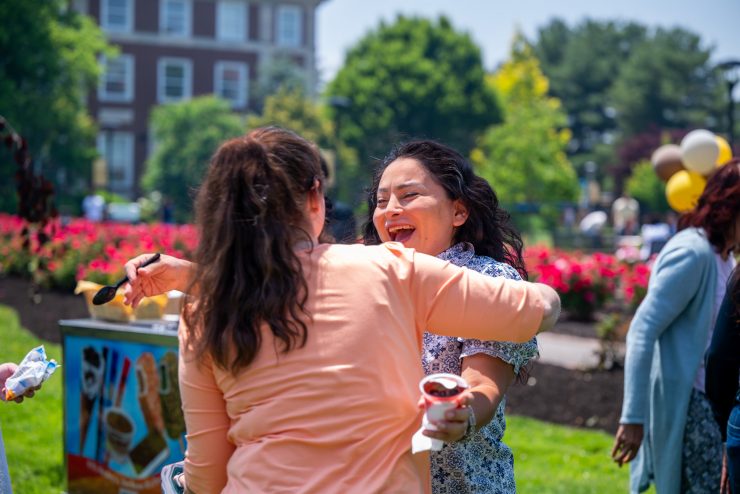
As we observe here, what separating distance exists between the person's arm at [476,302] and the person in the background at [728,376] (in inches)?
49.9

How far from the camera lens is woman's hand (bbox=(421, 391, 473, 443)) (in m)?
1.95

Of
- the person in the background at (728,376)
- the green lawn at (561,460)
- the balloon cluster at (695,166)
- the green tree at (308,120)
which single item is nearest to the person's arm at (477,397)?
the person in the background at (728,376)

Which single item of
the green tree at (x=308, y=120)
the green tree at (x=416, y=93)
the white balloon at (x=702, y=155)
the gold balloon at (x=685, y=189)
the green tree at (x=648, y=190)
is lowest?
the gold balloon at (x=685, y=189)

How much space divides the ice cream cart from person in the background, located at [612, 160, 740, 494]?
203 cm

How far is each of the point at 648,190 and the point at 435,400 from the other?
2059 inches

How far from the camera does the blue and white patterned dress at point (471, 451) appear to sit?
247cm

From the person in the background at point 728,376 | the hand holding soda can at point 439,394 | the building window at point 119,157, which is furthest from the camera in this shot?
the building window at point 119,157

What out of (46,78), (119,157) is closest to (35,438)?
(46,78)

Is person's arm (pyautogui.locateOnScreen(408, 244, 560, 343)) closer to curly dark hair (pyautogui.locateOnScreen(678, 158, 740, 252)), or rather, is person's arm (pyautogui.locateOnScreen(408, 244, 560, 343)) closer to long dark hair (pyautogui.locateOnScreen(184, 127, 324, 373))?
long dark hair (pyautogui.locateOnScreen(184, 127, 324, 373))

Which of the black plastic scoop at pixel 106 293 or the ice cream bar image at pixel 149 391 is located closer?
the black plastic scoop at pixel 106 293

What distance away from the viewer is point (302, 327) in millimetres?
2008

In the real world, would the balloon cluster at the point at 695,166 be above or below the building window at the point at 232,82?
below

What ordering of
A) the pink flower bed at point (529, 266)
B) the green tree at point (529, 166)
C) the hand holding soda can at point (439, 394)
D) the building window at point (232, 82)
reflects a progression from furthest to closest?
the building window at point (232, 82) → the green tree at point (529, 166) → the pink flower bed at point (529, 266) → the hand holding soda can at point (439, 394)

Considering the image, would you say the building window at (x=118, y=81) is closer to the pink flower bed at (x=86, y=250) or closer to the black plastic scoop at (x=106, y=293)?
the pink flower bed at (x=86, y=250)
